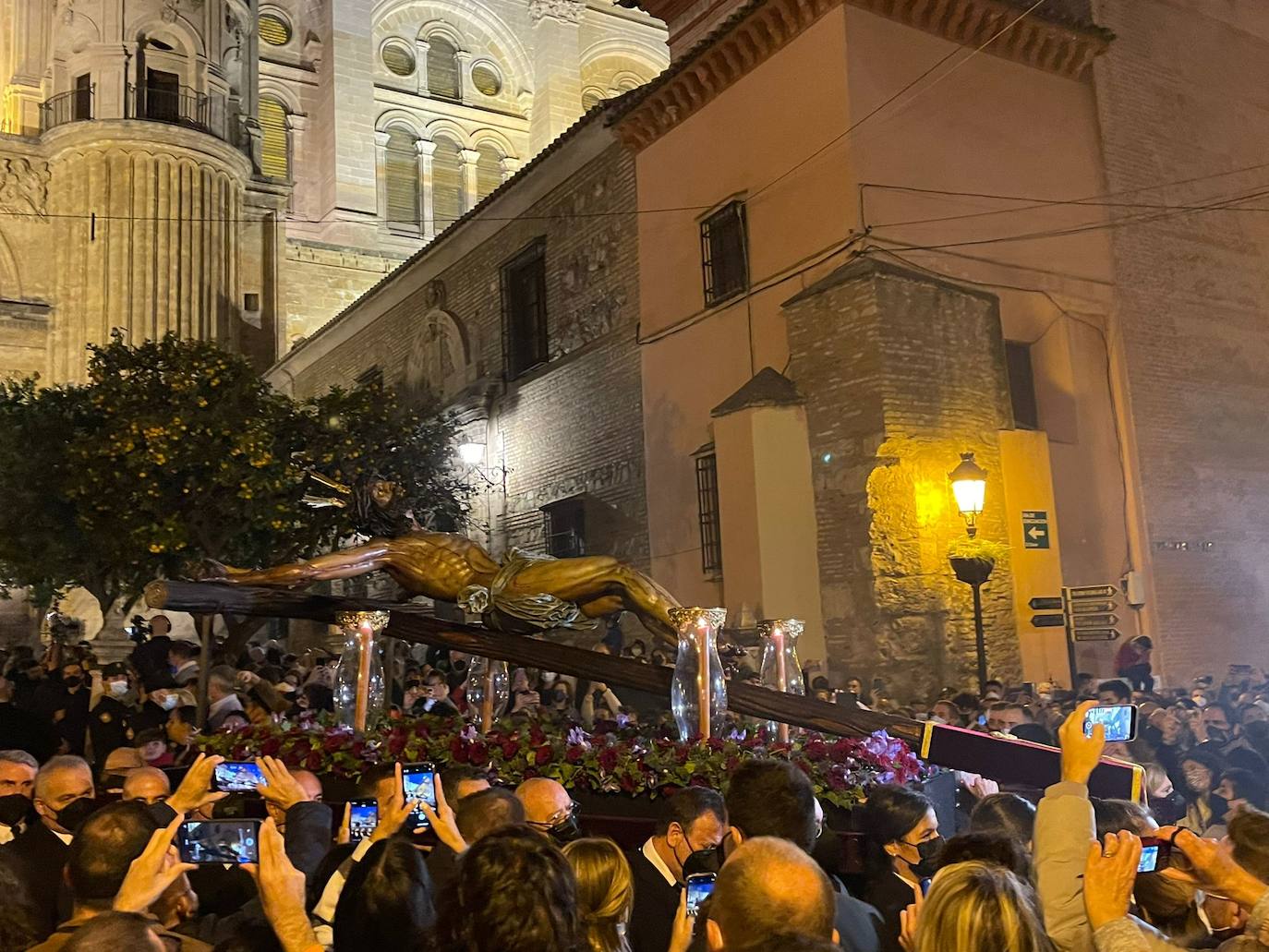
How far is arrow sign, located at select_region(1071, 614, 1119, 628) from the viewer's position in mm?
14031

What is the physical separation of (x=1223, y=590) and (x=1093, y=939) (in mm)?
14138

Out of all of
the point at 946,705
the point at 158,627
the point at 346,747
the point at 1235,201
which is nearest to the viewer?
the point at 346,747

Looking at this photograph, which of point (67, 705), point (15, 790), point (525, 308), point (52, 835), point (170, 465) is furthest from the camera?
point (525, 308)

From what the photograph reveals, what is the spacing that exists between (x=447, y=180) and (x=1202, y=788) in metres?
33.8

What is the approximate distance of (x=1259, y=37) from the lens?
18.0m

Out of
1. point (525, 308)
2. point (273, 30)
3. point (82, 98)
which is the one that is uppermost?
point (273, 30)

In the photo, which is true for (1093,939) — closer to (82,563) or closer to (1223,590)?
(1223,590)

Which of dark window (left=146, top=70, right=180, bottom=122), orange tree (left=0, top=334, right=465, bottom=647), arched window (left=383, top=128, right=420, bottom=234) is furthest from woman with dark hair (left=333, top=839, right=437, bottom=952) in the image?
arched window (left=383, top=128, right=420, bottom=234)

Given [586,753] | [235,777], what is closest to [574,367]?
[586,753]

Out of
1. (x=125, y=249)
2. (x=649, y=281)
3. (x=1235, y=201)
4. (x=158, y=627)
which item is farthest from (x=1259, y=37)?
(x=125, y=249)

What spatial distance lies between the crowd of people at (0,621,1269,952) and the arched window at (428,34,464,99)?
34275 mm

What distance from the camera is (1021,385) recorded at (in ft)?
49.4

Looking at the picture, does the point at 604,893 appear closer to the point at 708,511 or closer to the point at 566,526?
the point at 708,511

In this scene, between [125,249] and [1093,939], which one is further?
[125,249]
